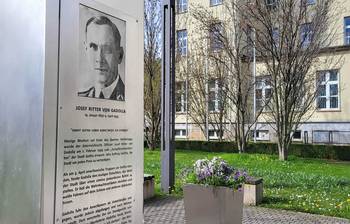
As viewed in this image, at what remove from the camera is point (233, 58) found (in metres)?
21.4

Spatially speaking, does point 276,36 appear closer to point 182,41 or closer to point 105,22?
point 182,41

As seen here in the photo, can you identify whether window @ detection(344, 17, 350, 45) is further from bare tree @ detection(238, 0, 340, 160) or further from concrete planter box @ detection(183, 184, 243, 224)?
concrete planter box @ detection(183, 184, 243, 224)

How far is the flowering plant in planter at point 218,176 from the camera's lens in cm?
592

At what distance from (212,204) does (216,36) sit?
16191 millimetres

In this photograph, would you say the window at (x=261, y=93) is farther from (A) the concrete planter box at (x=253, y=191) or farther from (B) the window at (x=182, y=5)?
(A) the concrete planter box at (x=253, y=191)

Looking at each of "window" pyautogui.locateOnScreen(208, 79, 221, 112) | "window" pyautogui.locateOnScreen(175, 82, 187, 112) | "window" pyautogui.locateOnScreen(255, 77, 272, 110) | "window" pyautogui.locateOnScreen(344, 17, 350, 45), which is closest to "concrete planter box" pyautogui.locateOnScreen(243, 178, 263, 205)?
"window" pyautogui.locateOnScreen(255, 77, 272, 110)

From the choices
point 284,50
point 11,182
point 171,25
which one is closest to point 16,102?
point 11,182

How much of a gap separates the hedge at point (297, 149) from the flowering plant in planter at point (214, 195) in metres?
17.1

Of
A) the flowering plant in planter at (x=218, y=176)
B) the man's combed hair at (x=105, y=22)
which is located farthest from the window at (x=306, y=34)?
the man's combed hair at (x=105, y=22)

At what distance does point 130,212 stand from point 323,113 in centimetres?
2729

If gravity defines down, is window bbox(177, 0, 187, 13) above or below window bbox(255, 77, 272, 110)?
above

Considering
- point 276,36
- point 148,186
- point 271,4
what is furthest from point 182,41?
point 148,186

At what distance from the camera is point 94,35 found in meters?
2.93

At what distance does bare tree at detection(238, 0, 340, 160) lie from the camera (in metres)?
17.3
